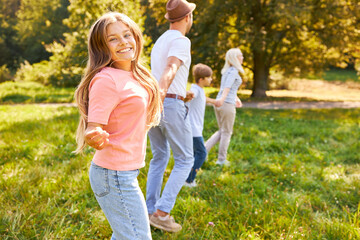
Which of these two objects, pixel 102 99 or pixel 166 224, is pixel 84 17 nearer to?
pixel 166 224

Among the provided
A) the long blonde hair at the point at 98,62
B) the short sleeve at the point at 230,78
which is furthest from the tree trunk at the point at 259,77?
the long blonde hair at the point at 98,62

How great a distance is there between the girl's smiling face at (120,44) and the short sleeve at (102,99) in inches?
9.3

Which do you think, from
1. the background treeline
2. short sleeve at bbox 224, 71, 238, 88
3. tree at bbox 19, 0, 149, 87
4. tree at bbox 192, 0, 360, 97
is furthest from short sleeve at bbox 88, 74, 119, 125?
tree at bbox 192, 0, 360, 97

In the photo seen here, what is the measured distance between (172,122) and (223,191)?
4.46 feet

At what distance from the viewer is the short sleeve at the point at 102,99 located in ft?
5.26

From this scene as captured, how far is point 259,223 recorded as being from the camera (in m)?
3.01

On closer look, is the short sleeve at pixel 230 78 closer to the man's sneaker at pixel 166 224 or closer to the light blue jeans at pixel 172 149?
the light blue jeans at pixel 172 149

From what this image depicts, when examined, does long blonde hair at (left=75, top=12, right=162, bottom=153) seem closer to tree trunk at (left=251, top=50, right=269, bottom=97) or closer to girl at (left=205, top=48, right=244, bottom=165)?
girl at (left=205, top=48, right=244, bottom=165)

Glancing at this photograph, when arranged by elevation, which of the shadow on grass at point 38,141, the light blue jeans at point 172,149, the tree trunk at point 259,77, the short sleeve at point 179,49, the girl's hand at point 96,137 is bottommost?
the tree trunk at point 259,77

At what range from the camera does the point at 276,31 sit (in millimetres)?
14453

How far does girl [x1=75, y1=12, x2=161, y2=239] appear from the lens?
5.46ft

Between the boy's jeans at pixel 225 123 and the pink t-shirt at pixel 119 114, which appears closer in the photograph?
the pink t-shirt at pixel 119 114

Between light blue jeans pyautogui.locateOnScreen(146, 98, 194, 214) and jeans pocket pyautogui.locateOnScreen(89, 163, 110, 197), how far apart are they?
108cm

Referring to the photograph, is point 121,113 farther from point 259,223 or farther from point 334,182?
point 334,182
